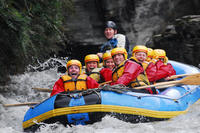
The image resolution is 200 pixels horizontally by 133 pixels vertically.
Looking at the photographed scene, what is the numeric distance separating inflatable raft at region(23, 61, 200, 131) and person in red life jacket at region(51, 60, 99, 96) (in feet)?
1.55

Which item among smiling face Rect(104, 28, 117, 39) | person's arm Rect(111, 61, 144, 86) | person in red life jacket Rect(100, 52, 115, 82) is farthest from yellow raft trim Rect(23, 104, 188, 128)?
smiling face Rect(104, 28, 117, 39)

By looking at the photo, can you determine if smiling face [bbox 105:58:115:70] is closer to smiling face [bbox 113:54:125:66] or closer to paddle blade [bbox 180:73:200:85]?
smiling face [bbox 113:54:125:66]

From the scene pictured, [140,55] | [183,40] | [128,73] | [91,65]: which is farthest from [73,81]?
[183,40]

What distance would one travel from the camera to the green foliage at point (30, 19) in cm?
495

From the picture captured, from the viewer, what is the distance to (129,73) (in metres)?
4.55

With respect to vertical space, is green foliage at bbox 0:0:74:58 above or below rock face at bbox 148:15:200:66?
above

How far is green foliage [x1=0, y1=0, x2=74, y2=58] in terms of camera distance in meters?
4.95

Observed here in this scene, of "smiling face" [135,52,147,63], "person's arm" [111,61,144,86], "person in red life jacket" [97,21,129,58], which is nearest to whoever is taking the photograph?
"person's arm" [111,61,144,86]

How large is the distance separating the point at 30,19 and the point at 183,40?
673cm

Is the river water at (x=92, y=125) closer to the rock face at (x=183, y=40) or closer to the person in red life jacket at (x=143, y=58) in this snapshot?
the person in red life jacket at (x=143, y=58)

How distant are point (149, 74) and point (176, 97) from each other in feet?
2.47

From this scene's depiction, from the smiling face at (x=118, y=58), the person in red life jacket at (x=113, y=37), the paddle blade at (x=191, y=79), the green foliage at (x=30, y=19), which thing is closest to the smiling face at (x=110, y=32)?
the person in red life jacket at (x=113, y=37)

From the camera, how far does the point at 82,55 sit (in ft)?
41.5

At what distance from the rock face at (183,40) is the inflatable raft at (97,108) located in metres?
6.37
